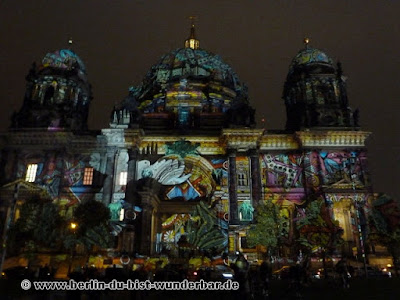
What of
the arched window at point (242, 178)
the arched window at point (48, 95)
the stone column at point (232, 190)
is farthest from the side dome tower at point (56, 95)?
the arched window at point (242, 178)

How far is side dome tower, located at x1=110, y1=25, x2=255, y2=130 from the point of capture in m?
46.0

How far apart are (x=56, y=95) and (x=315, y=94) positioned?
110ft

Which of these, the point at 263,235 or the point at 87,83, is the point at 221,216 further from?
the point at 87,83

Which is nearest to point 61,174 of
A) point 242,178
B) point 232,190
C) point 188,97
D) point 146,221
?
point 146,221

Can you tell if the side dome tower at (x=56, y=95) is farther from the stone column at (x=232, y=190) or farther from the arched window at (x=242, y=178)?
the arched window at (x=242, y=178)

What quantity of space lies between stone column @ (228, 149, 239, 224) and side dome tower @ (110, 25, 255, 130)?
13.6ft

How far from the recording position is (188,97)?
53344 mm

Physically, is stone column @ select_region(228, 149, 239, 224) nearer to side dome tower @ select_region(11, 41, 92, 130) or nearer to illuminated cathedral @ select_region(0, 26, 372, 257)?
illuminated cathedral @ select_region(0, 26, 372, 257)

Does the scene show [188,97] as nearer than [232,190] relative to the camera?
No

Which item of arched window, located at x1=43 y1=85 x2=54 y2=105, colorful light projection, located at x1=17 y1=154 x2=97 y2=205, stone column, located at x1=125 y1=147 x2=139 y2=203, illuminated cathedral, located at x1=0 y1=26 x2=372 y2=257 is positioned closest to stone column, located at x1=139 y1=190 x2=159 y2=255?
illuminated cathedral, located at x1=0 y1=26 x2=372 y2=257

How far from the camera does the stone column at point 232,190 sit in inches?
1529

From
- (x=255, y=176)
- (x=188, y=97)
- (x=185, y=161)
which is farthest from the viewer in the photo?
(x=188, y=97)

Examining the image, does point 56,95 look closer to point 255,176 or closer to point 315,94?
point 255,176

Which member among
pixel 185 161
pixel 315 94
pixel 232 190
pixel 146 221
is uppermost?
pixel 315 94
